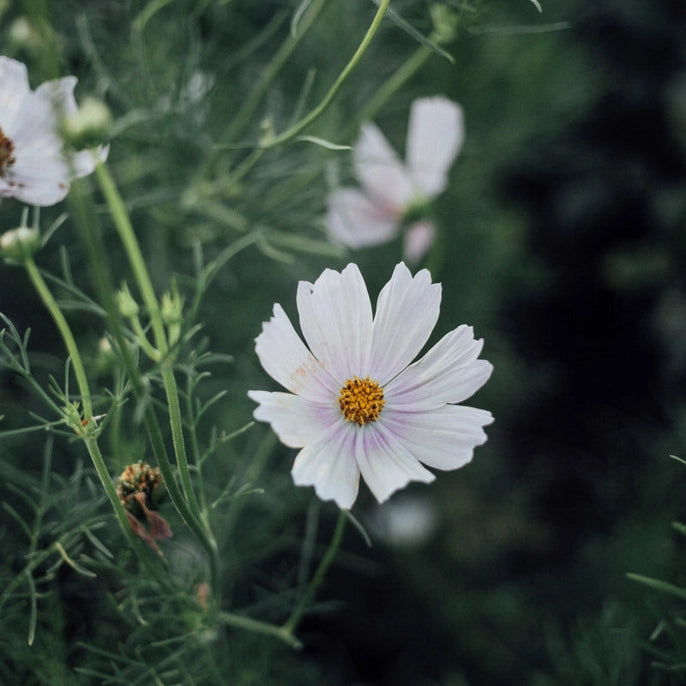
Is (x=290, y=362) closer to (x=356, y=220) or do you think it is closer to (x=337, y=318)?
(x=337, y=318)

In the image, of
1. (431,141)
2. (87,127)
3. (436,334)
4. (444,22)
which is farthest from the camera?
(436,334)

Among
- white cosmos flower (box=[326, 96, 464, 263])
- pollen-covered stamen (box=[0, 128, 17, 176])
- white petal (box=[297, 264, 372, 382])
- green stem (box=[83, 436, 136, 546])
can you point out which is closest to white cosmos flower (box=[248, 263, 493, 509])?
white petal (box=[297, 264, 372, 382])

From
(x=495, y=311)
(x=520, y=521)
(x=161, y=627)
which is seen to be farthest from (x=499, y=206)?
(x=161, y=627)

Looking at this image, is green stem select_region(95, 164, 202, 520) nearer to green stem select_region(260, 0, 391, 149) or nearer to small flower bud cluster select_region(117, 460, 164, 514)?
small flower bud cluster select_region(117, 460, 164, 514)

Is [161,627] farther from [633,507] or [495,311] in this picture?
[495,311]

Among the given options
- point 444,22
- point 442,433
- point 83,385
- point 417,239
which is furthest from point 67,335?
point 417,239

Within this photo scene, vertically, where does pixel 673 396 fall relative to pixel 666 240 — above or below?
below
